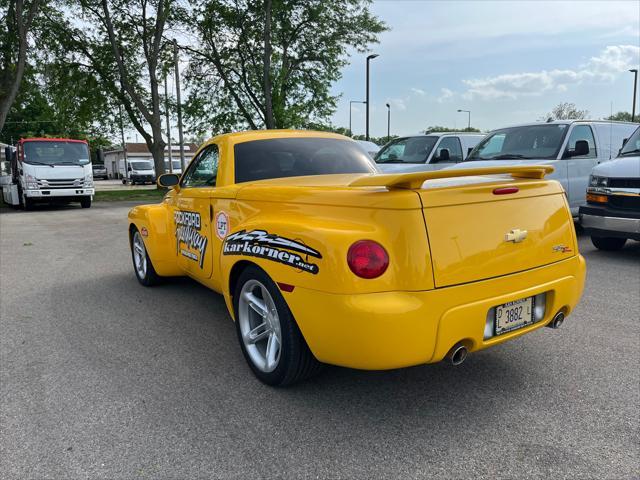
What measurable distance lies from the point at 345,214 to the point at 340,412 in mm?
1107

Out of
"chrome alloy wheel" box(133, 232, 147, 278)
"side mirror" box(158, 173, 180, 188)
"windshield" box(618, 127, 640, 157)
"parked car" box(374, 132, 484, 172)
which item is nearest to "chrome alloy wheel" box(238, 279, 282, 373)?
"side mirror" box(158, 173, 180, 188)

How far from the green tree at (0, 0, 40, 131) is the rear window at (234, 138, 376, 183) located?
62.3 feet

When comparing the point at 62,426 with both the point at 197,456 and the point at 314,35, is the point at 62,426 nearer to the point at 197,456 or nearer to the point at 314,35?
the point at 197,456

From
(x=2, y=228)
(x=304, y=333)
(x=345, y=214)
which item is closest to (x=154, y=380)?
(x=304, y=333)

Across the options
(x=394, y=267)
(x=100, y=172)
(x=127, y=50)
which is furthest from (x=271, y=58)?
(x=100, y=172)

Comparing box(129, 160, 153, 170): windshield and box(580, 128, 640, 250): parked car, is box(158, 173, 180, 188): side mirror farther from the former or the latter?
box(129, 160, 153, 170): windshield

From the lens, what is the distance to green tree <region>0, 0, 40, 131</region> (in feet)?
63.1

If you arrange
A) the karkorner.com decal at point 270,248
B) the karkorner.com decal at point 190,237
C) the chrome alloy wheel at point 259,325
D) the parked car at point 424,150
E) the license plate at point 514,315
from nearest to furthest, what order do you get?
1. the karkorner.com decal at point 270,248
2. the license plate at point 514,315
3. the chrome alloy wheel at point 259,325
4. the karkorner.com decal at point 190,237
5. the parked car at point 424,150

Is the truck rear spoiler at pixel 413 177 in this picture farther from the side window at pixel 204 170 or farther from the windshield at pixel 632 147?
the windshield at pixel 632 147

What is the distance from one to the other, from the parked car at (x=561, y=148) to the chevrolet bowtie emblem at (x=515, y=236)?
546 cm

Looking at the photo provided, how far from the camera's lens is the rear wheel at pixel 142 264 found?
221 inches

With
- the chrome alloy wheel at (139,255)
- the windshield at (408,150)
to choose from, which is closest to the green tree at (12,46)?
the windshield at (408,150)

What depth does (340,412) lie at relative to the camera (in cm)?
285

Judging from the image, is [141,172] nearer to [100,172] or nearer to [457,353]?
[100,172]
